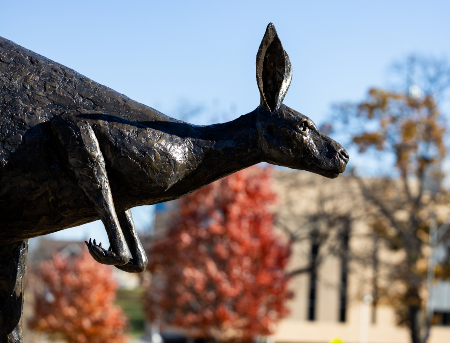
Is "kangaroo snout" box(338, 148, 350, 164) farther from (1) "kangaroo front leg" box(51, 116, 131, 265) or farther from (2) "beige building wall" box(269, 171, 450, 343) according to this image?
(2) "beige building wall" box(269, 171, 450, 343)

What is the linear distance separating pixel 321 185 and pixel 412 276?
5.11 m

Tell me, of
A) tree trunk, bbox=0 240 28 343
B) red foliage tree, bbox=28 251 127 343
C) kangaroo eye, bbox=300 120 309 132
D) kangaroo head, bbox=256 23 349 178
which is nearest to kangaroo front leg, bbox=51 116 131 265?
tree trunk, bbox=0 240 28 343

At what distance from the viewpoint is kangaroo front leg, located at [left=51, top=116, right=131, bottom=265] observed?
2.58 metres

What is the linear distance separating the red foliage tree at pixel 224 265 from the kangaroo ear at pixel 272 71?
32.7ft

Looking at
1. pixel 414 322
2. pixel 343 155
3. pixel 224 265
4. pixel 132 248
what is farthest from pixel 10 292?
pixel 414 322

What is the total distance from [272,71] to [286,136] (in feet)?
1.12

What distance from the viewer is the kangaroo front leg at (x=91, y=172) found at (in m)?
2.58

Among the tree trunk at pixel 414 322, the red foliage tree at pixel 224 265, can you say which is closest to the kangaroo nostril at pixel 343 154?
the red foliage tree at pixel 224 265

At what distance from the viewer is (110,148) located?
2.69 meters

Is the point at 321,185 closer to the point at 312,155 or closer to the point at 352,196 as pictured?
the point at 352,196

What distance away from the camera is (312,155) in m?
2.99

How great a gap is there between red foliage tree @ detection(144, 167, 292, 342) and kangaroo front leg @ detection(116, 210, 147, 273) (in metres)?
9.74

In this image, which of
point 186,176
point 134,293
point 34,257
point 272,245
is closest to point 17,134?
point 186,176

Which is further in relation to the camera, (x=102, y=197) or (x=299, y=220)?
(x=299, y=220)
